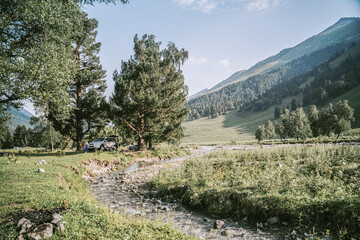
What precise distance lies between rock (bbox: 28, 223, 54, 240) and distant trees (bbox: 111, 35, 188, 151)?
20.6 m

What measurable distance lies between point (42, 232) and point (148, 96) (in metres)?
21.1

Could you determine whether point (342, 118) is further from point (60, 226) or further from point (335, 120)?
point (60, 226)

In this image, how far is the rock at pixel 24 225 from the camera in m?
4.85

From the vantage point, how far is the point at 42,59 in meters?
12.7

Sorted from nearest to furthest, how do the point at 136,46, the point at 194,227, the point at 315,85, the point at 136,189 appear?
1. the point at 194,227
2. the point at 136,189
3. the point at 136,46
4. the point at 315,85

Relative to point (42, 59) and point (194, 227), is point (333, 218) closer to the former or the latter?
point (194, 227)

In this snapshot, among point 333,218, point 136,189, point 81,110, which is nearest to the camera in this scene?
point 333,218

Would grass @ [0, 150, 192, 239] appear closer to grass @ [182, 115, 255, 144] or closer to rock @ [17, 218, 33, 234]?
rock @ [17, 218, 33, 234]

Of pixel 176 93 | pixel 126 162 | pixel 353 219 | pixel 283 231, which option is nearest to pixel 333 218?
pixel 353 219

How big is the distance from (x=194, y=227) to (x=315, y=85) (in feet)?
724

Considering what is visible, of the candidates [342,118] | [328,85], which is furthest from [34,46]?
[328,85]

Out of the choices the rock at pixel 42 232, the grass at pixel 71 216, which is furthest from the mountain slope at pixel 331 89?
the rock at pixel 42 232

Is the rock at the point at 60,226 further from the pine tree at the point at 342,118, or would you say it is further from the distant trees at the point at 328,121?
the pine tree at the point at 342,118

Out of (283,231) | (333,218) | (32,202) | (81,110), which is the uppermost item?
(81,110)
